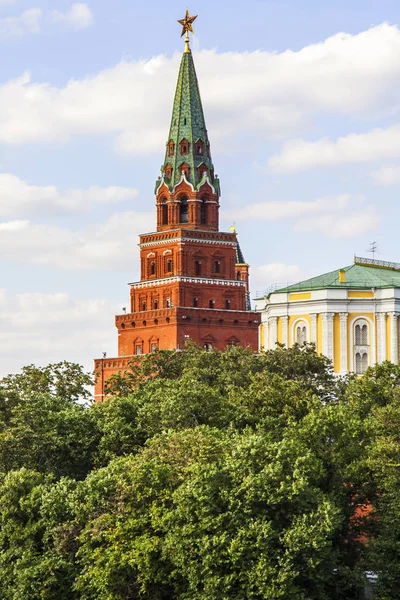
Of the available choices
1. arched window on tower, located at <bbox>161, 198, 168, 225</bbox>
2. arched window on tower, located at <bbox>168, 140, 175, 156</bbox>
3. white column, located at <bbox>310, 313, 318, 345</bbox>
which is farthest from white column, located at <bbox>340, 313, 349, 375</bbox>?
arched window on tower, located at <bbox>168, 140, 175, 156</bbox>

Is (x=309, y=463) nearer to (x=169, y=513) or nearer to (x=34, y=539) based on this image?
(x=169, y=513)

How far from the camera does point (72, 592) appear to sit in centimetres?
5334

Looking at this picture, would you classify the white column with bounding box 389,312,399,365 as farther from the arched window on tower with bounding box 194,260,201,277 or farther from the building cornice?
the arched window on tower with bounding box 194,260,201,277

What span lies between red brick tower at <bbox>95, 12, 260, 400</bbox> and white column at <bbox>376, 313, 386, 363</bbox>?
38.7 feet

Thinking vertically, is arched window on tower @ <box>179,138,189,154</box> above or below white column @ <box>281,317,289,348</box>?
above

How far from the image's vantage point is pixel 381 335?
10394cm

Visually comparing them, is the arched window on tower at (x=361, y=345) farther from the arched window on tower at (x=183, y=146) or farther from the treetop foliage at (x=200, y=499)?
the treetop foliage at (x=200, y=499)

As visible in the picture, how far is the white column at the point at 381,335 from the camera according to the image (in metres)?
104

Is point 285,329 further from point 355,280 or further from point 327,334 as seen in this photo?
point 355,280

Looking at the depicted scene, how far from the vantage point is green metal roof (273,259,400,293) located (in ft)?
345

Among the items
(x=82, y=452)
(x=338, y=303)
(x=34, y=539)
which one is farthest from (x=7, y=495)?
(x=338, y=303)

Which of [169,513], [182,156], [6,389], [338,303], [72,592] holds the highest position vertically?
[182,156]

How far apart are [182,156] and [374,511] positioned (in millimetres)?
64981

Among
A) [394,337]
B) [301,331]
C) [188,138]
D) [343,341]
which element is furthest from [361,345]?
[188,138]
